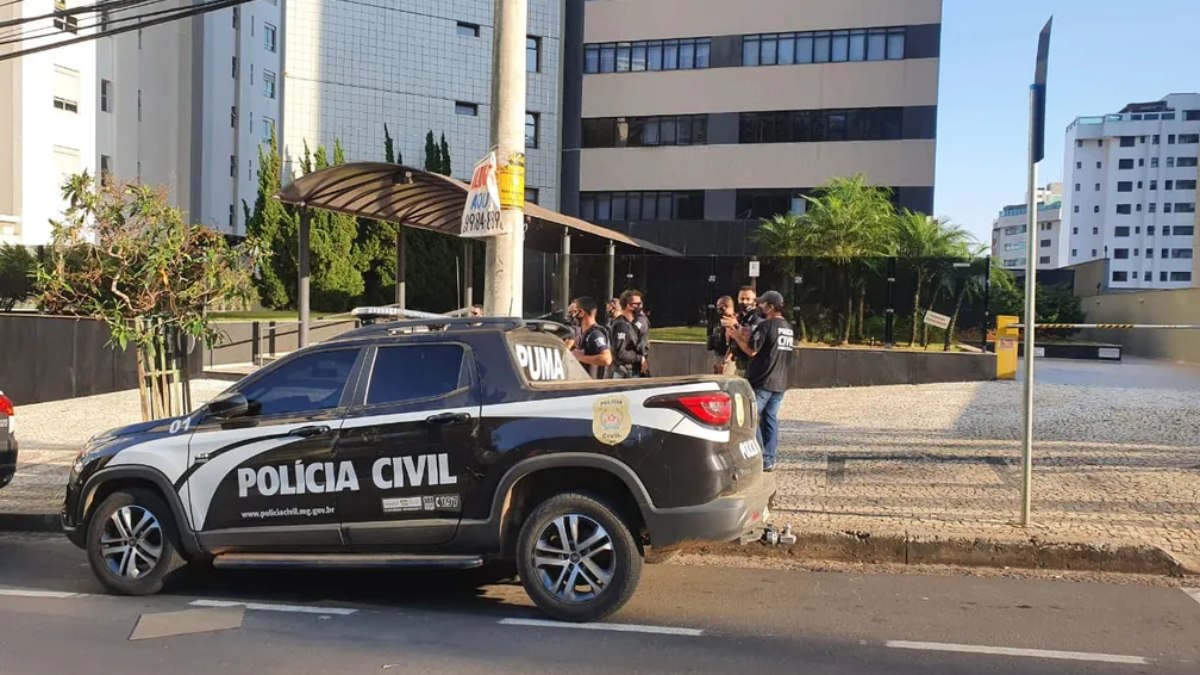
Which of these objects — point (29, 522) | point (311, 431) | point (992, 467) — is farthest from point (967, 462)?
point (29, 522)

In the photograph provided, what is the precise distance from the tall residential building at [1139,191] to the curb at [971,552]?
355 feet

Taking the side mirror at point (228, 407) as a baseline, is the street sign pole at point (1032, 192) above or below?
above

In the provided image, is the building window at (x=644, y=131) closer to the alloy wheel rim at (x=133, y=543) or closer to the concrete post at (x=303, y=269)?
the concrete post at (x=303, y=269)

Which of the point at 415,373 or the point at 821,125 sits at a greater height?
the point at 821,125

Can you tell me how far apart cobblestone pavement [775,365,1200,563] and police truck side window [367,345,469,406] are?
3.09m

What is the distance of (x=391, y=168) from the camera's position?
41.4 feet

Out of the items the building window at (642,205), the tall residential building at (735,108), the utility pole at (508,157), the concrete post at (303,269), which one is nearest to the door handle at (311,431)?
the utility pole at (508,157)

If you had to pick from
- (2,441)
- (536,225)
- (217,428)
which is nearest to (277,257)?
(536,225)

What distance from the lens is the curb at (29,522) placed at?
8.09m

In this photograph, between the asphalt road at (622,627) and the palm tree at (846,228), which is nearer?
the asphalt road at (622,627)

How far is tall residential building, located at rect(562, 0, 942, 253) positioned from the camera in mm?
34562

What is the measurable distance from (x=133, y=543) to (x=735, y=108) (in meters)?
32.9

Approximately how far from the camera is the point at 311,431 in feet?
18.9

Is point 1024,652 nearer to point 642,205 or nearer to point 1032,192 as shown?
point 1032,192
